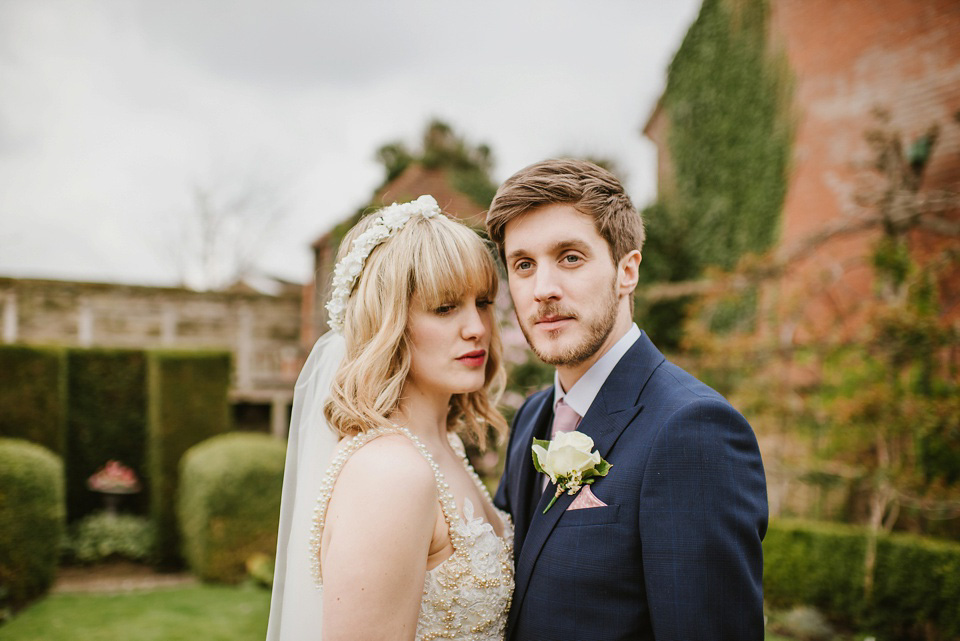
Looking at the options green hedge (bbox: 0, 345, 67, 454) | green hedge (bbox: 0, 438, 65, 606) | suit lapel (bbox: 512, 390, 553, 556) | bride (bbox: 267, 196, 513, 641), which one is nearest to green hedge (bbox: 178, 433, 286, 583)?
green hedge (bbox: 0, 438, 65, 606)

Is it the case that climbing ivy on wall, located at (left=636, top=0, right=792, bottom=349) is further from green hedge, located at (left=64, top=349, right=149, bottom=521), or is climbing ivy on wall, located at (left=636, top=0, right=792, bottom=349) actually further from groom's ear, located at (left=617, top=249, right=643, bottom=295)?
groom's ear, located at (left=617, top=249, right=643, bottom=295)

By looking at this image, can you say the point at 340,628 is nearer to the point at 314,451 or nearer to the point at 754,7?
the point at 314,451

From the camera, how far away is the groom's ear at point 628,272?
2064 millimetres

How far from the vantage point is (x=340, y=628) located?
5.34ft

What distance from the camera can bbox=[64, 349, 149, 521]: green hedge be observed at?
32.7 ft

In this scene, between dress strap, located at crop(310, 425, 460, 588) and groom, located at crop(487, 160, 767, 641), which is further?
dress strap, located at crop(310, 425, 460, 588)

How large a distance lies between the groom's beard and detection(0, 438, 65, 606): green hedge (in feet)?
24.0

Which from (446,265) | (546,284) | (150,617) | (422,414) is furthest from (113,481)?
(546,284)

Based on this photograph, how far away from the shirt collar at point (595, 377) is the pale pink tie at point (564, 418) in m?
0.04

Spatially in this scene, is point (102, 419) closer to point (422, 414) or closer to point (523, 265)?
point (422, 414)

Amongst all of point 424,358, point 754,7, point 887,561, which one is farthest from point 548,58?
point 424,358

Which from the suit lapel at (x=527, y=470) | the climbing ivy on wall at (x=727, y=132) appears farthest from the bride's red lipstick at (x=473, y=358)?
the climbing ivy on wall at (x=727, y=132)

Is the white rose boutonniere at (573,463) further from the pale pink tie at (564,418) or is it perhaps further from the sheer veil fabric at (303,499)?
the sheer veil fabric at (303,499)

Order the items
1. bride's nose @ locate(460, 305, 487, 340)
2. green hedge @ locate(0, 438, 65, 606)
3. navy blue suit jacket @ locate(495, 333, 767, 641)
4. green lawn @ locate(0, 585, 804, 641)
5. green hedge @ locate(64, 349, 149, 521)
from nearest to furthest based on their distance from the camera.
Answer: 1. navy blue suit jacket @ locate(495, 333, 767, 641)
2. bride's nose @ locate(460, 305, 487, 340)
3. green lawn @ locate(0, 585, 804, 641)
4. green hedge @ locate(0, 438, 65, 606)
5. green hedge @ locate(64, 349, 149, 521)
